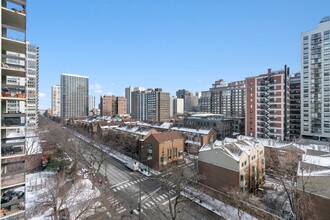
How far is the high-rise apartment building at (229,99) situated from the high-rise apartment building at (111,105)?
63630 millimetres

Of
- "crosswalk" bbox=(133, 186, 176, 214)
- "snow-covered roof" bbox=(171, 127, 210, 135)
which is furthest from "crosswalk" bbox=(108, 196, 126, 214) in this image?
"snow-covered roof" bbox=(171, 127, 210, 135)

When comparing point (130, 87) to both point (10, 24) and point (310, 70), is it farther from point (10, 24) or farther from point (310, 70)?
point (10, 24)

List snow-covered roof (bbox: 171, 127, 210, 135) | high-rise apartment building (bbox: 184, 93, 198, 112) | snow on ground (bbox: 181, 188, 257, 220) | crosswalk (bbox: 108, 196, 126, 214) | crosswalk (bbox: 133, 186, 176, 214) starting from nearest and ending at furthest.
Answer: snow on ground (bbox: 181, 188, 257, 220), crosswalk (bbox: 108, 196, 126, 214), crosswalk (bbox: 133, 186, 176, 214), snow-covered roof (bbox: 171, 127, 210, 135), high-rise apartment building (bbox: 184, 93, 198, 112)

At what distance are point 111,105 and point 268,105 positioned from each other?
351 ft

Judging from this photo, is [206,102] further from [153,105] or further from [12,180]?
[12,180]

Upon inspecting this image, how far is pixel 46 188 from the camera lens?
2067 centimetres

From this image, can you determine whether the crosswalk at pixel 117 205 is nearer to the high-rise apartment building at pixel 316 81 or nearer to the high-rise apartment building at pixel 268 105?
the high-rise apartment building at pixel 268 105

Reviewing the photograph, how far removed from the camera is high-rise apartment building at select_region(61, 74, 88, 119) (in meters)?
130

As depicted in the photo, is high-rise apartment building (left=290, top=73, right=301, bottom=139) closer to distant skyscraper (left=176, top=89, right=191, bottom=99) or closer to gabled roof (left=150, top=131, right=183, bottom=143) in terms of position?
gabled roof (left=150, top=131, right=183, bottom=143)

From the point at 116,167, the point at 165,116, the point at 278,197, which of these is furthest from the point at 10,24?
the point at 165,116

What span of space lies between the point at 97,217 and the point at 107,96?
12692 centimetres

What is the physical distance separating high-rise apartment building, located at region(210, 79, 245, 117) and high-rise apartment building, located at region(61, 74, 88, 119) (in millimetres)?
90110

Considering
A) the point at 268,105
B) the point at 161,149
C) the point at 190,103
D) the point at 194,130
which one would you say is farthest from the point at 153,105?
the point at 161,149

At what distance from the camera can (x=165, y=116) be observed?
117375 mm
